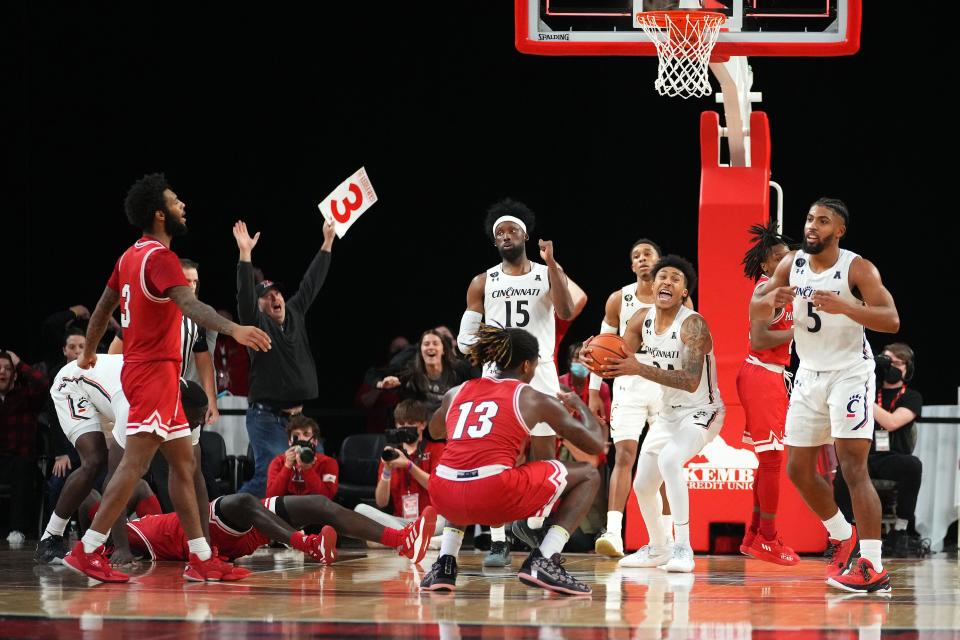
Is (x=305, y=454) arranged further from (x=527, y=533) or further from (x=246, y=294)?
(x=527, y=533)

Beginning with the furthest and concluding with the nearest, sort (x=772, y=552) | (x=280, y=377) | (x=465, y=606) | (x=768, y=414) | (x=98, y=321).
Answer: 1. (x=280, y=377)
2. (x=768, y=414)
3. (x=772, y=552)
4. (x=98, y=321)
5. (x=465, y=606)

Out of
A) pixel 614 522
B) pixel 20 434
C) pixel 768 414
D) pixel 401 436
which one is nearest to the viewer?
pixel 768 414

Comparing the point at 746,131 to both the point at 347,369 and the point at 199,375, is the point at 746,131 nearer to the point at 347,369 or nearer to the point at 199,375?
the point at 199,375

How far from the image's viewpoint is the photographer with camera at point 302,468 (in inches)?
346

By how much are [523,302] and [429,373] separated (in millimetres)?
2057

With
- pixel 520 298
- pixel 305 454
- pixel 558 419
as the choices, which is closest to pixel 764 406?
pixel 520 298

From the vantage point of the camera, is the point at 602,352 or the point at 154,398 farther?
the point at 602,352

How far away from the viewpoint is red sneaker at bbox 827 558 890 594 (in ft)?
21.1

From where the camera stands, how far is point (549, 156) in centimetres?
1370

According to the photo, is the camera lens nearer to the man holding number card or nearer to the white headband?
the man holding number card

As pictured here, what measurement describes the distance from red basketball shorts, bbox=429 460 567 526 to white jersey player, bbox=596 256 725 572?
1.43 meters

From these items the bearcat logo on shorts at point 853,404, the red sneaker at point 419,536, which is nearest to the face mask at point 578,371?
the red sneaker at point 419,536

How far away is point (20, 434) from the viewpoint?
10.5 m

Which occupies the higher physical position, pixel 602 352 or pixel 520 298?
pixel 520 298
